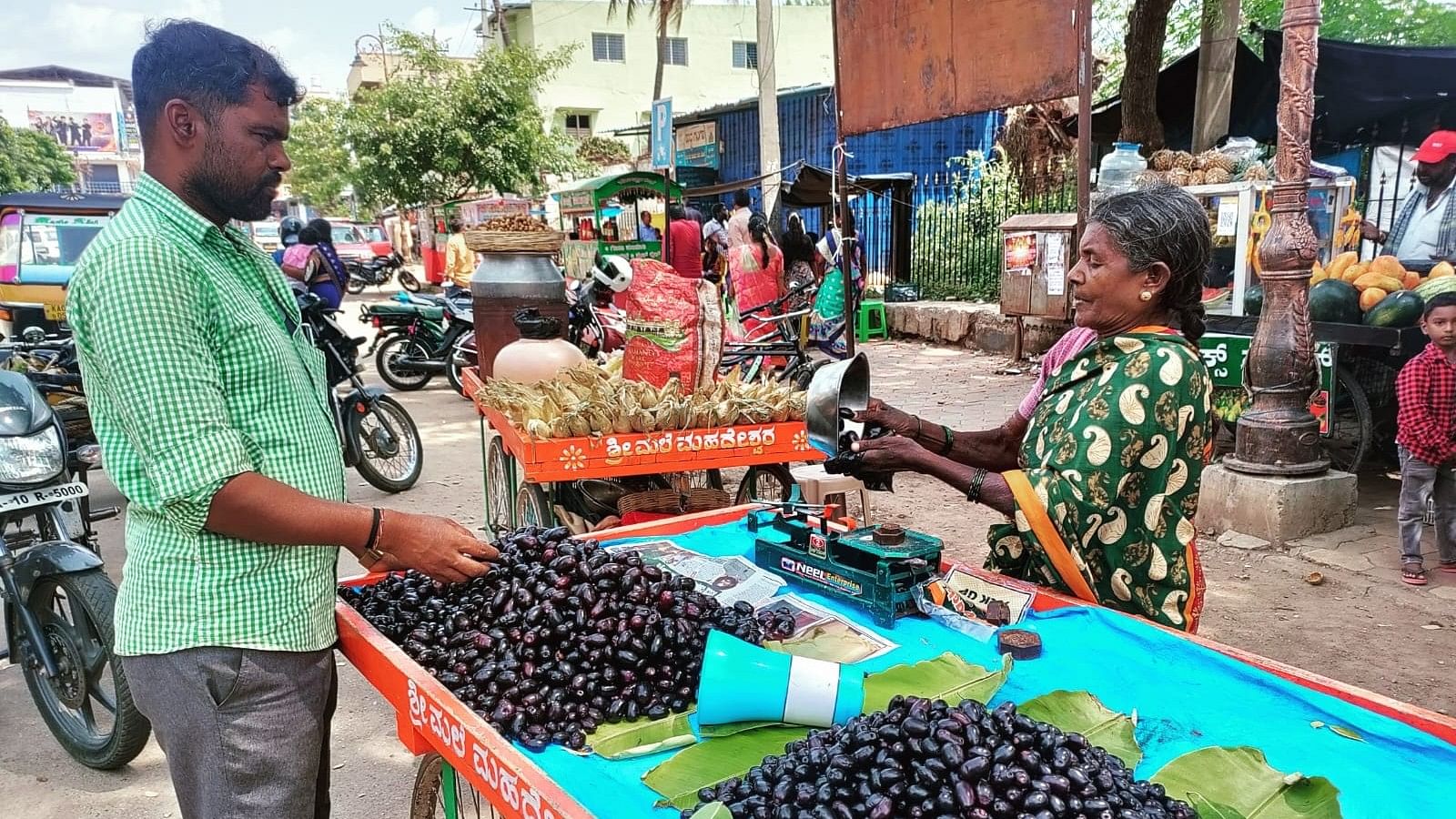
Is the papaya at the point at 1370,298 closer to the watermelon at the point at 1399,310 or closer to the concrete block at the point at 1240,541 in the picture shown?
the watermelon at the point at 1399,310

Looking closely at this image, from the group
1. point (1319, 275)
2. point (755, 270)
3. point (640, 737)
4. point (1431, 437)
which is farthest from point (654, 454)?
point (755, 270)

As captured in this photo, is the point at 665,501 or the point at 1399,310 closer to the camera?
the point at 665,501

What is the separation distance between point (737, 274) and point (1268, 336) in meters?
6.06

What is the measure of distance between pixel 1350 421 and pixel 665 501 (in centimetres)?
511

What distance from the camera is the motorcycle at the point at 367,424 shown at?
5.98 m

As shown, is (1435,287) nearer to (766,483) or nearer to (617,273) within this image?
(766,483)

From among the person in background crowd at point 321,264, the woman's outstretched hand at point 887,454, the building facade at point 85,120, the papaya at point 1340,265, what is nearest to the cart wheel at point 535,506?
the woman's outstretched hand at point 887,454

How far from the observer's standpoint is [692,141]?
2122 centimetres

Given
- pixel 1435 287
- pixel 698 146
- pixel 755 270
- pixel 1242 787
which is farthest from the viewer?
pixel 698 146

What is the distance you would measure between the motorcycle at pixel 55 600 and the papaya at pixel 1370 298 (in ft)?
21.0

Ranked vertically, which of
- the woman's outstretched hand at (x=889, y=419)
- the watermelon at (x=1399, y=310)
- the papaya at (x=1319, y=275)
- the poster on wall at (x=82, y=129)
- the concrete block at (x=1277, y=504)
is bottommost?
the concrete block at (x=1277, y=504)

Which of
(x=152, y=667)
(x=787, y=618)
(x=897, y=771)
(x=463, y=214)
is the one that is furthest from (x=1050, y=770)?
(x=463, y=214)

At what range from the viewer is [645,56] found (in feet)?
102

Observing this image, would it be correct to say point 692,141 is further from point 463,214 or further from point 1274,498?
point 1274,498
